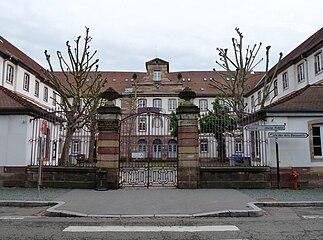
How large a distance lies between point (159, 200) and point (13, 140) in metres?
7.55

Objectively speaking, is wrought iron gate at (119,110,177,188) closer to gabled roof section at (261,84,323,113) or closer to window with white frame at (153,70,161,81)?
gabled roof section at (261,84,323,113)

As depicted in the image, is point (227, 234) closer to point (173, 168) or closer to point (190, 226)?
point (190, 226)

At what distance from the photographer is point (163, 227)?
271 inches

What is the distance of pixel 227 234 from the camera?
20.8ft

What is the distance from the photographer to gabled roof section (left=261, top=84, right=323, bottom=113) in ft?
44.9

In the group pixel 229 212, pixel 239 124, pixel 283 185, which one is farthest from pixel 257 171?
pixel 229 212

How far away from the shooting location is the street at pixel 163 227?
618cm

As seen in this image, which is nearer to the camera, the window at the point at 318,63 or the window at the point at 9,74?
the window at the point at 318,63

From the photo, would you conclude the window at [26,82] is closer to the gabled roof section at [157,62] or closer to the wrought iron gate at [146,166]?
the wrought iron gate at [146,166]

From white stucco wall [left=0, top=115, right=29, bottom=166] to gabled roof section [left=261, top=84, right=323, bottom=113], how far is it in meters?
10.9

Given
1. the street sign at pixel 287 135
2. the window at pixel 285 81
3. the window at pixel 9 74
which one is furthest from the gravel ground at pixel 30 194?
the window at pixel 285 81

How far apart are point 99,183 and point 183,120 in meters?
4.47

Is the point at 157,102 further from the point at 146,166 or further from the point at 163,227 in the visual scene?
the point at 163,227

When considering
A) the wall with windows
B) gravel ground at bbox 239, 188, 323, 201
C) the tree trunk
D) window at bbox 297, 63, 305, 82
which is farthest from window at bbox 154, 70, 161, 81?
gravel ground at bbox 239, 188, 323, 201
